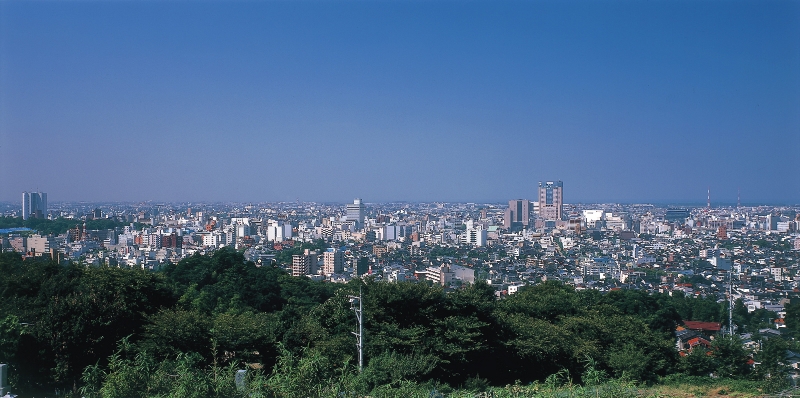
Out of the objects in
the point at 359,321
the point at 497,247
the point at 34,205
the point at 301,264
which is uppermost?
the point at 34,205

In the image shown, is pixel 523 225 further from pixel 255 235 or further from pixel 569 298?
pixel 569 298

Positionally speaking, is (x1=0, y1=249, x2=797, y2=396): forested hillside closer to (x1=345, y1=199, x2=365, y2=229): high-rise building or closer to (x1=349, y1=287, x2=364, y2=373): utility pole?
(x1=349, y1=287, x2=364, y2=373): utility pole

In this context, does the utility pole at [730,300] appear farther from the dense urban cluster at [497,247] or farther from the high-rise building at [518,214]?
the high-rise building at [518,214]

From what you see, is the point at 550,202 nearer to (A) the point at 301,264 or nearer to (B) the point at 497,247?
(B) the point at 497,247

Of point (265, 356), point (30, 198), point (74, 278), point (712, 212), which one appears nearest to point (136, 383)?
point (265, 356)

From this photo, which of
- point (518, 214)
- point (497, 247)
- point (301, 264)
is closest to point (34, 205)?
point (301, 264)

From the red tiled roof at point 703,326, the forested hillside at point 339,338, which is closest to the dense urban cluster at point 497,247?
the red tiled roof at point 703,326

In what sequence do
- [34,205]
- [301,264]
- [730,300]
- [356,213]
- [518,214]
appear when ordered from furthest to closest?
1. [356,213]
2. [518,214]
3. [301,264]
4. [34,205]
5. [730,300]
